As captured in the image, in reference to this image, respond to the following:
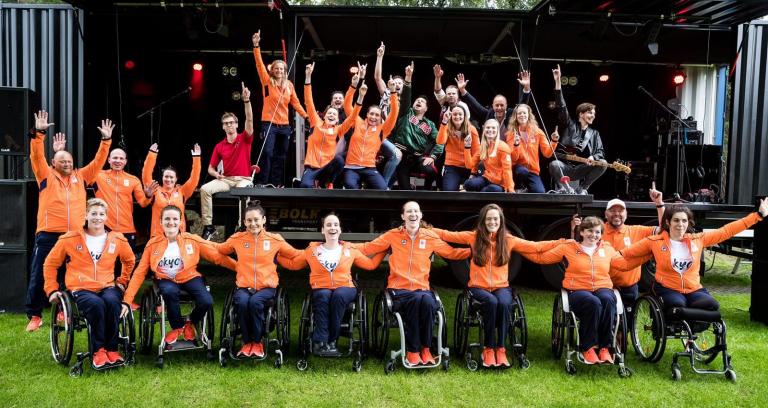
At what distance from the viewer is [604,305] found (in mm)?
4199

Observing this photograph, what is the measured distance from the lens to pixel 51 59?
675cm

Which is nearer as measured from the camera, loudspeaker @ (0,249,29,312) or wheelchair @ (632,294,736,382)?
wheelchair @ (632,294,736,382)

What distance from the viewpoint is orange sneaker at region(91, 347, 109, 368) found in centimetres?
396

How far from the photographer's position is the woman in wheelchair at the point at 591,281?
13.7 ft

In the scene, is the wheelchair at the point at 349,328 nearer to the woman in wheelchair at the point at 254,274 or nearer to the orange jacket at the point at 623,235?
the woman in wheelchair at the point at 254,274

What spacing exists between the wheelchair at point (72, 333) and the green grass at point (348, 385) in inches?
2.9

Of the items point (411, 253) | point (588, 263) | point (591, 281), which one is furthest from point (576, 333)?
point (411, 253)

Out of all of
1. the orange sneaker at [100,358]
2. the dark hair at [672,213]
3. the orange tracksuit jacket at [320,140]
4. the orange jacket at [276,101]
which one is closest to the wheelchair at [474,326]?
the dark hair at [672,213]

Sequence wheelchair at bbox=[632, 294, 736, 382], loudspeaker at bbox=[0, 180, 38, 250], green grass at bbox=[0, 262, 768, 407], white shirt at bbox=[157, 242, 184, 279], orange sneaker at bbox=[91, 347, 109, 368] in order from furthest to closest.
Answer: loudspeaker at bbox=[0, 180, 38, 250] → white shirt at bbox=[157, 242, 184, 279] → wheelchair at bbox=[632, 294, 736, 382] → orange sneaker at bbox=[91, 347, 109, 368] → green grass at bbox=[0, 262, 768, 407]

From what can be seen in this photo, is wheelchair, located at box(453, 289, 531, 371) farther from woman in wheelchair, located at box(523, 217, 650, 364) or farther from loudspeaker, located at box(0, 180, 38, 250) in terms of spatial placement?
loudspeaker, located at box(0, 180, 38, 250)

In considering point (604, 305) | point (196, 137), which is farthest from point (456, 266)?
point (196, 137)

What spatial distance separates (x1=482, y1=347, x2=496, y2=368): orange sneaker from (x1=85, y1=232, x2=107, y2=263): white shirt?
306 centimetres

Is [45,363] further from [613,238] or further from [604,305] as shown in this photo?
[613,238]

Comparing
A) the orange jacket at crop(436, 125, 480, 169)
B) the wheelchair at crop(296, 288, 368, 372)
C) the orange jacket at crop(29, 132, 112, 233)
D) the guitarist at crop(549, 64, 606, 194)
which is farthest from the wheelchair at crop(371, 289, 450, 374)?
the guitarist at crop(549, 64, 606, 194)
